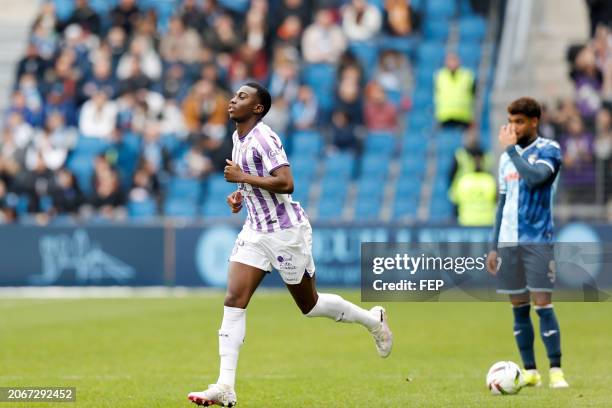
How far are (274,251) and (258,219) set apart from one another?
25 centimetres

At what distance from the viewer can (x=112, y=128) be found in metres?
25.7

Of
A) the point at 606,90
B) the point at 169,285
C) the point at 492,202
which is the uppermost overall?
the point at 606,90

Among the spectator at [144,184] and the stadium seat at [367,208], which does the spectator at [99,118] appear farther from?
the stadium seat at [367,208]

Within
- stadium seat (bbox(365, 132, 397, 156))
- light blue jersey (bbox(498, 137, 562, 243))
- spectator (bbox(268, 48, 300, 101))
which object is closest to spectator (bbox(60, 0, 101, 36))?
spectator (bbox(268, 48, 300, 101))

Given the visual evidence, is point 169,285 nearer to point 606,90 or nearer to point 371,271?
point 606,90

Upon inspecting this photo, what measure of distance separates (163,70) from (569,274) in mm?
17655

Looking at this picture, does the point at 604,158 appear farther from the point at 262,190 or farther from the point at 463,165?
the point at 262,190

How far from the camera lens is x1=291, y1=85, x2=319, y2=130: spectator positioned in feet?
82.2

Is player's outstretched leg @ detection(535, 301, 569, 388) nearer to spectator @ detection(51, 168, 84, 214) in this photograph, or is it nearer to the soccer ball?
the soccer ball

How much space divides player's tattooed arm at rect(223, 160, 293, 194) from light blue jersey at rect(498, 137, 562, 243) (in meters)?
2.19

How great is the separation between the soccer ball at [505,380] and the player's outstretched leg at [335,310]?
0.83 metres

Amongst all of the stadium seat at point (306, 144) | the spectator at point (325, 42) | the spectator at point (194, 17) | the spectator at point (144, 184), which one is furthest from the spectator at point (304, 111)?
the spectator at point (194, 17)

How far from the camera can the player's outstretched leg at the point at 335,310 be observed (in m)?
9.30

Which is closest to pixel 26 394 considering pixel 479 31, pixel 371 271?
pixel 371 271
